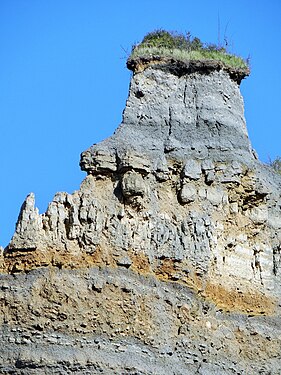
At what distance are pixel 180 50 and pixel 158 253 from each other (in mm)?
6227

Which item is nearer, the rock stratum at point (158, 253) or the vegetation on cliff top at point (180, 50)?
the rock stratum at point (158, 253)

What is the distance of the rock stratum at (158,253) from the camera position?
23922mm

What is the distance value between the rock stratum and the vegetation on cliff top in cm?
25

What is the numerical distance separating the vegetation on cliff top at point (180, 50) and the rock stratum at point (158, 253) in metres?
0.25

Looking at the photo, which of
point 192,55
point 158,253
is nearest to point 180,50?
point 192,55

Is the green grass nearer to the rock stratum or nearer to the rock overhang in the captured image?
the rock overhang

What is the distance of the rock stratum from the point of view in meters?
23.9

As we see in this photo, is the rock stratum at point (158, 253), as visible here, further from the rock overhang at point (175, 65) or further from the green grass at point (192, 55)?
the green grass at point (192, 55)

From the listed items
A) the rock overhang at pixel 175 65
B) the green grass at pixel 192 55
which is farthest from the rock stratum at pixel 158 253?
the green grass at pixel 192 55

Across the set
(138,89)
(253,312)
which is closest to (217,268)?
(253,312)

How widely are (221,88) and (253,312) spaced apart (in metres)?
A: 5.92

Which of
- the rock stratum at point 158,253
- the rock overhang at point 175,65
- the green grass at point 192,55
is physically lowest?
the rock stratum at point 158,253

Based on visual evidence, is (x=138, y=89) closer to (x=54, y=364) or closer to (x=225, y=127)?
(x=225, y=127)

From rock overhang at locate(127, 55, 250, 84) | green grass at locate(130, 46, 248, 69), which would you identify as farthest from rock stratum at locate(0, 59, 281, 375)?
green grass at locate(130, 46, 248, 69)
